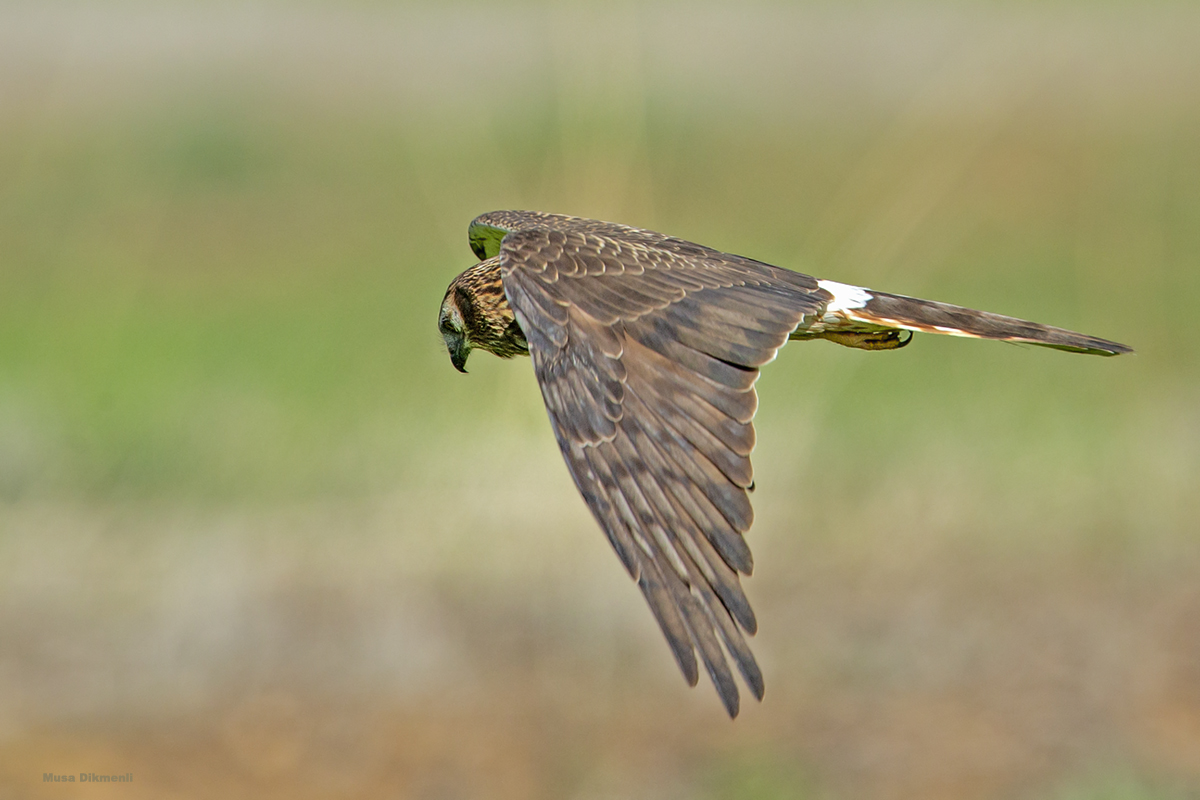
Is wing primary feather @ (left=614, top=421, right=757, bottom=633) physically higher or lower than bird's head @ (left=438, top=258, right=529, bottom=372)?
lower

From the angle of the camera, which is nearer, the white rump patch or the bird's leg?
the white rump patch

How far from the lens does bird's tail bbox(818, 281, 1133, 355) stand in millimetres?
4336

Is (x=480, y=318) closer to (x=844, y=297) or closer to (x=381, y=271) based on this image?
(x=844, y=297)

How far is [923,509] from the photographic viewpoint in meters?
10.2

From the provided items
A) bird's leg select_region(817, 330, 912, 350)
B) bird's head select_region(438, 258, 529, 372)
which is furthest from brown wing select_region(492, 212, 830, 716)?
bird's head select_region(438, 258, 529, 372)

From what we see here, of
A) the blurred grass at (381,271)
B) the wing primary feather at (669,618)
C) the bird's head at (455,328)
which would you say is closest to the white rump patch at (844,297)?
the bird's head at (455,328)

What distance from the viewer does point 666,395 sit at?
12.4 feet

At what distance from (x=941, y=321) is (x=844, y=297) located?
28 centimetres

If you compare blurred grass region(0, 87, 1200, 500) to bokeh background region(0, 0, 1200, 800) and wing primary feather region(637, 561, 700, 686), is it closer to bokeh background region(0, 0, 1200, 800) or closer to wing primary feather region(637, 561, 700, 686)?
bokeh background region(0, 0, 1200, 800)

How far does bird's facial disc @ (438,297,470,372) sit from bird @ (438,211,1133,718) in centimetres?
21

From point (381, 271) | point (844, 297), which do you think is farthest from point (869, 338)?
point (381, 271)

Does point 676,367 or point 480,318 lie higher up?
point 480,318

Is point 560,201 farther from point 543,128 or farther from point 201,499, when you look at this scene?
point 543,128

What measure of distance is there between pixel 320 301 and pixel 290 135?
16.3 ft
